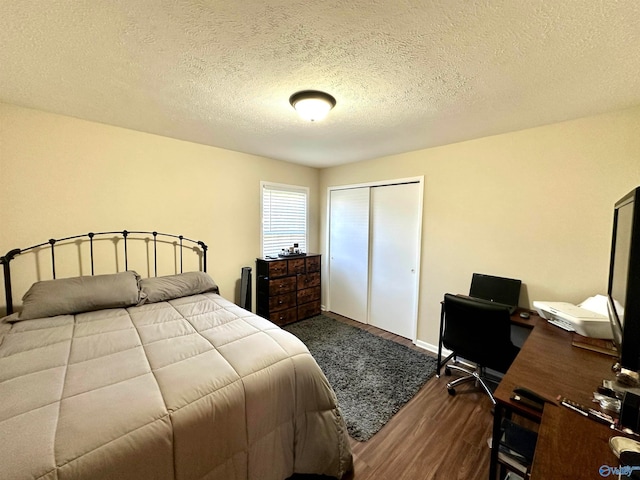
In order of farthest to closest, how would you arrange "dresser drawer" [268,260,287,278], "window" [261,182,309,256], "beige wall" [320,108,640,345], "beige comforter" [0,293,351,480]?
"window" [261,182,309,256], "dresser drawer" [268,260,287,278], "beige wall" [320,108,640,345], "beige comforter" [0,293,351,480]

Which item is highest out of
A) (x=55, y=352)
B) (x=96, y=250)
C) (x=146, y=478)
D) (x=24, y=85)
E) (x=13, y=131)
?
(x=24, y=85)

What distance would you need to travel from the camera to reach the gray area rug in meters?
2.03

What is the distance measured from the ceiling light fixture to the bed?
1.61 meters

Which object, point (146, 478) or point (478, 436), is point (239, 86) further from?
point (478, 436)

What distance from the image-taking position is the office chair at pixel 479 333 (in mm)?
1932

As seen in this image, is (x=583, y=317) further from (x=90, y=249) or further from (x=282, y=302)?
(x=90, y=249)

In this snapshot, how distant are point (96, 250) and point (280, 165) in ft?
7.99

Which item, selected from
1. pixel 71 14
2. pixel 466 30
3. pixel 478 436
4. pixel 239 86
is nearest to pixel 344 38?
pixel 466 30

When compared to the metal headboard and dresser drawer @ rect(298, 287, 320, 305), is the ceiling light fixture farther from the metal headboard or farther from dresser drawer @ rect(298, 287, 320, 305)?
dresser drawer @ rect(298, 287, 320, 305)

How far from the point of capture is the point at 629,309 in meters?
0.88

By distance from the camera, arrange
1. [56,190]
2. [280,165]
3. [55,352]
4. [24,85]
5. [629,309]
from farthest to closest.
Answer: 1. [280,165]
2. [56,190]
3. [24,85]
4. [55,352]
5. [629,309]

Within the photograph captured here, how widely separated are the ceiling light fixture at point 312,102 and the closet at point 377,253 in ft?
5.80

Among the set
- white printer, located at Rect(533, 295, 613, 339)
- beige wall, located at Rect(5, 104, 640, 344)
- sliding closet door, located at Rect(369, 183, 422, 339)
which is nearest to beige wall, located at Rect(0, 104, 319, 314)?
beige wall, located at Rect(5, 104, 640, 344)

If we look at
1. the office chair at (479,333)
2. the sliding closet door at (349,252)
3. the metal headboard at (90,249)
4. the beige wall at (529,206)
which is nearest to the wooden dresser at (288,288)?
the sliding closet door at (349,252)
